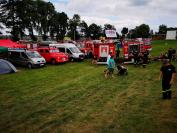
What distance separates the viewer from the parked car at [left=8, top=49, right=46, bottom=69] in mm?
25870

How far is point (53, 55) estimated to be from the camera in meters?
28.9

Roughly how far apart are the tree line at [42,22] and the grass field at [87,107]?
160ft

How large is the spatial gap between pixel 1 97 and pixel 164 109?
8074 mm

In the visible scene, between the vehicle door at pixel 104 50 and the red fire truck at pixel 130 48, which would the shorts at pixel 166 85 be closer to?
the red fire truck at pixel 130 48

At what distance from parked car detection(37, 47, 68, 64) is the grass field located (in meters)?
11.0

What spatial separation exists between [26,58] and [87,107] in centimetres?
1642

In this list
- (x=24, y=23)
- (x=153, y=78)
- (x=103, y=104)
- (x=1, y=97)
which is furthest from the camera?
(x=24, y=23)

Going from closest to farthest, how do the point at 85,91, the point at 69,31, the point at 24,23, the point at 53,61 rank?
1. the point at 85,91
2. the point at 53,61
3. the point at 24,23
4. the point at 69,31

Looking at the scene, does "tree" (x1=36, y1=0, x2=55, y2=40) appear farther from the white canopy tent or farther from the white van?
the white van

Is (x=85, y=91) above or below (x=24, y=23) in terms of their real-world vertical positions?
below

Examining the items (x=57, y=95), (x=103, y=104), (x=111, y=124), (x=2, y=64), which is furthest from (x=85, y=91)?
(x=2, y=64)

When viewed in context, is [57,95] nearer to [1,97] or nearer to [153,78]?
[1,97]

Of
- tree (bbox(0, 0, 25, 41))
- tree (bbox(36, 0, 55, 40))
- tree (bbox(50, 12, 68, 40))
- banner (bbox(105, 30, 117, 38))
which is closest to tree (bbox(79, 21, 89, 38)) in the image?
tree (bbox(50, 12, 68, 40))

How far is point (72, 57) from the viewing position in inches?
1216
